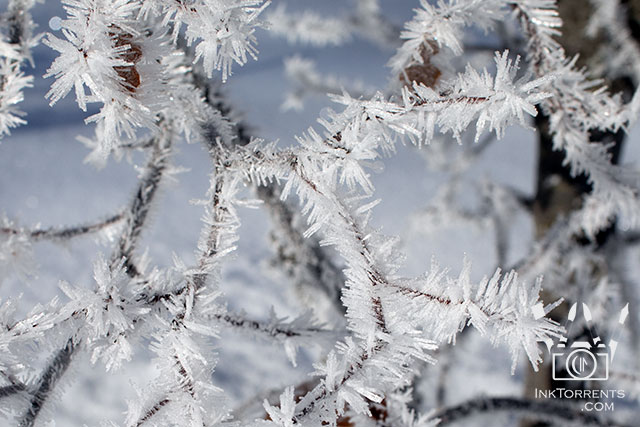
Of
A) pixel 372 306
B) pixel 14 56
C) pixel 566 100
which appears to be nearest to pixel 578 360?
pixel 566 100

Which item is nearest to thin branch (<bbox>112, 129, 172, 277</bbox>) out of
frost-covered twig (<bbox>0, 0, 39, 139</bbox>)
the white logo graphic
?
frost-covered twig (<bbox>0, 0, 39, 139</bbox>)

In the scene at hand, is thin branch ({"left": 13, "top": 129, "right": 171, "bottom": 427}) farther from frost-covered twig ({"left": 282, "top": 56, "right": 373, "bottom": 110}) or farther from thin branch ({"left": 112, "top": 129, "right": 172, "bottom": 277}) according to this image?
frost-covered twig ({"left": 282, "top": 56, "right": 373, "bottom": 110})

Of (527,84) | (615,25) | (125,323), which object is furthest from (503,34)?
(125,323)

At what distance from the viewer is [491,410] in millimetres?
657

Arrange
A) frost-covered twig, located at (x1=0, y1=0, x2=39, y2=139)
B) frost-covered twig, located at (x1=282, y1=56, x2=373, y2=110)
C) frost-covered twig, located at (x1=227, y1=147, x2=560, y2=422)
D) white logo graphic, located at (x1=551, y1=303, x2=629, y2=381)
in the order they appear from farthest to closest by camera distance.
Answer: frost-covered twig, located at (x1=282, y1=56, x2=373, y2=110)
white logo graphic, located at (x1=551, y1=303, x2=629, y2=381)
frost-covered twig, located at (x1=0, y1=0, x2=39, y2=139)
frost-covered twig, located at (x1=227, y1=147, x2=560, y2=422)

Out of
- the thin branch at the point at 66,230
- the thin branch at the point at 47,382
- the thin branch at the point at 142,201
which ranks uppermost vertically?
the thin branch at the point at 142,201

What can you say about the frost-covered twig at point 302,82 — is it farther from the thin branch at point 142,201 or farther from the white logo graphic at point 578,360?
the thin branch at point 142,201

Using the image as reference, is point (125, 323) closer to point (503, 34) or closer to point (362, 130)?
point (362, 130)

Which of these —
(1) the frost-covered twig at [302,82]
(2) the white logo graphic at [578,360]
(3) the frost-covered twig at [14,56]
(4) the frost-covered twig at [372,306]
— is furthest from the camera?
(1) the frost-covered twig at [302,82]

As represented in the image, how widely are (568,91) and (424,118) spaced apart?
0.25 meters

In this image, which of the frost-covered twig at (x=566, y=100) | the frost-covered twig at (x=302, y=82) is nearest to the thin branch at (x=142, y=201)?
the frost-covered twig at (x=566, y=100)

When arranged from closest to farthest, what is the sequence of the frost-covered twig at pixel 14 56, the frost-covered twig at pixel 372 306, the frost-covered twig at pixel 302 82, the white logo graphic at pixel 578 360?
the frost-covered twig at pixel 372 306 → the frost-covered twig at pixel 14 56 → the white logo graphic at pixel 578 360 → the frost-covered twig at pixel 302 82

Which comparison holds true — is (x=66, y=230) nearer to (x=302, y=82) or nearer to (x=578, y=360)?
(x=578, y=360)
